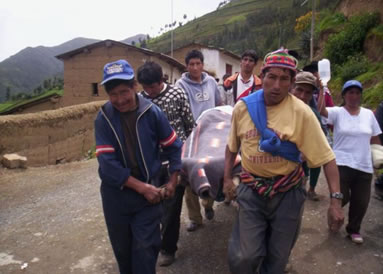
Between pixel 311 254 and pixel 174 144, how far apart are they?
80.1 inches

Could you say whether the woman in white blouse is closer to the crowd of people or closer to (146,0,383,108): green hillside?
the crowd of people

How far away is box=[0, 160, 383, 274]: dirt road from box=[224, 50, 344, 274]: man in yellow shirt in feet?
3.66

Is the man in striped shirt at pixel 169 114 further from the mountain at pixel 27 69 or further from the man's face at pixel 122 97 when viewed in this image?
the mountain at pixel 27 69

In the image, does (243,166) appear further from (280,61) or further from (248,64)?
(248,64)

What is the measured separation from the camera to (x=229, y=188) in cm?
259

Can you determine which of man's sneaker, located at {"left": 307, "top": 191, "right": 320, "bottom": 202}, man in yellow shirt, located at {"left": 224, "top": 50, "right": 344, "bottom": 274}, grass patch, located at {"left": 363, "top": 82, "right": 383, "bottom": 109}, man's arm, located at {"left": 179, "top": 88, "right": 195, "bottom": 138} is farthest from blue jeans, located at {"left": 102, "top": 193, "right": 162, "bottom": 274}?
grass patch, located at {"left": 363, "top": 82, "right": 383, "bottom": 109}

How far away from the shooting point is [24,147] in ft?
29.7

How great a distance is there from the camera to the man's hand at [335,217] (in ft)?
7.14

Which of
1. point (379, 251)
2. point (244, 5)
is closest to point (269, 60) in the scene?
point (379, 251)

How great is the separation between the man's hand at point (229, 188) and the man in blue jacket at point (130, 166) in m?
0.42

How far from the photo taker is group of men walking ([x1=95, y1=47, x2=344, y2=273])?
87.6 inches

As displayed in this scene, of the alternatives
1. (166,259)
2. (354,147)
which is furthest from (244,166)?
(354,147)

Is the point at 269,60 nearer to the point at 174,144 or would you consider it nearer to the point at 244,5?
the point at 174,144

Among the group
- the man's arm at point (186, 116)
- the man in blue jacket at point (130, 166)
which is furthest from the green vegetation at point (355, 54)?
the man in blue jacket at point (130, 166)
